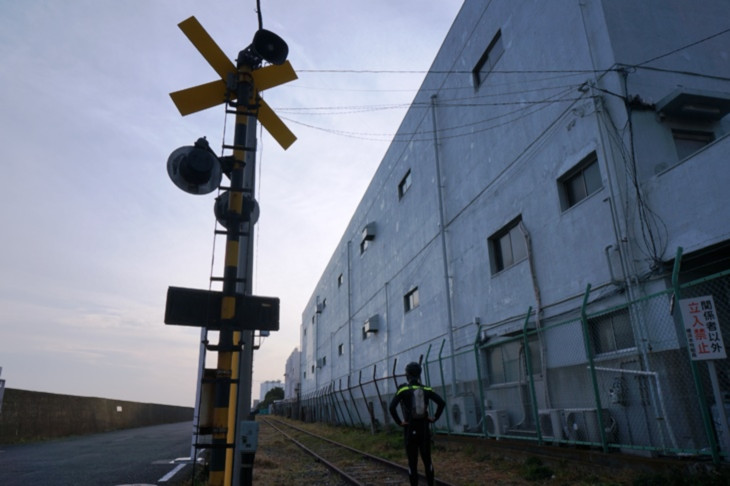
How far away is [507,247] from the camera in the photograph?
12.0 m

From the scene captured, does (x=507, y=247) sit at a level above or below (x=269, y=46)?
below

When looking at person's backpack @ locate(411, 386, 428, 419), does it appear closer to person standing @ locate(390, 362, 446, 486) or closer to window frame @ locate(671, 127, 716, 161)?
person standing @ locate(390, 362, 446, 486)

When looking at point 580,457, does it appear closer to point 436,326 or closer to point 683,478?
point 683,478

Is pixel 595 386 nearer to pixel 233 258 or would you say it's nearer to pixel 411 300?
pixel 233 258

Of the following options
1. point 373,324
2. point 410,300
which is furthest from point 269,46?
point 373,324

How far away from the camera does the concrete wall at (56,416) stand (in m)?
17.3

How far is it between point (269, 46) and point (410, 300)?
14723 millimetres

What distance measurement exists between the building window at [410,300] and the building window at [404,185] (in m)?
4.27

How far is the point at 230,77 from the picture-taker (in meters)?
5.47

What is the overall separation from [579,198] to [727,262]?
280cm

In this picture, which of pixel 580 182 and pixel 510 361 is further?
pixel 510 361

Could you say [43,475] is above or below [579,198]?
below

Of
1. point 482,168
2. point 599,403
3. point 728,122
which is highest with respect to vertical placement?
point 482,168

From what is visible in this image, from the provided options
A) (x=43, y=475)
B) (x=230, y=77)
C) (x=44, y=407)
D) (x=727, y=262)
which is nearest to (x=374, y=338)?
(x=44, y=407)
